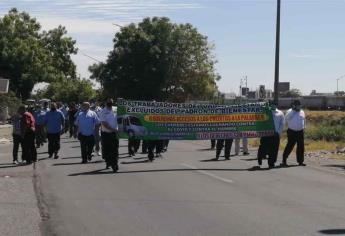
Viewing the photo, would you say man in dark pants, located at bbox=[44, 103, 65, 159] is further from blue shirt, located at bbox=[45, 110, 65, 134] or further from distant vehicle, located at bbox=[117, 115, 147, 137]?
distant vehicle, located at bbox=[117, 115, 147, 137]

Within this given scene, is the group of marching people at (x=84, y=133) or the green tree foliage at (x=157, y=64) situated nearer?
the group of marching people at (x=84, y=133)

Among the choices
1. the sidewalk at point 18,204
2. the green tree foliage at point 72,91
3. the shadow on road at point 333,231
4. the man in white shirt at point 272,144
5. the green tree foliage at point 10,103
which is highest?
the green tree foliage at point 72,91

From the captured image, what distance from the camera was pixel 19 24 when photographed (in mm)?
70312

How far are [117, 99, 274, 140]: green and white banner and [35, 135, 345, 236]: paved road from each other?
1240mm

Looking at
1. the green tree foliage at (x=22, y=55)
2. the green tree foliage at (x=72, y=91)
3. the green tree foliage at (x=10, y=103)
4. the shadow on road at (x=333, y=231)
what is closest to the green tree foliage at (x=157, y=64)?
the green tree foliage at (x=22, y=55)

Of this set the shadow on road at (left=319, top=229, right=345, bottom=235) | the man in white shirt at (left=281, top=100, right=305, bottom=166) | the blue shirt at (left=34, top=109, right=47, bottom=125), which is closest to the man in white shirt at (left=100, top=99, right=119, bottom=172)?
the man in white shirt at (left=281, top=100, right=305, bottom=166)

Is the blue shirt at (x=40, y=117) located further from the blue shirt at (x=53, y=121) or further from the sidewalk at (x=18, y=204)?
the sidewalk at (x=18, y=204)

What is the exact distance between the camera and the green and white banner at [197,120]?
1920 cm

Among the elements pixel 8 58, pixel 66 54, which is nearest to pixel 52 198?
pixel 8 58

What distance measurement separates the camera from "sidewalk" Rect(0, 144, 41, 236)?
9.14m

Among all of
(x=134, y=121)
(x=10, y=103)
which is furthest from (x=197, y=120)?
(x=10, y=103)

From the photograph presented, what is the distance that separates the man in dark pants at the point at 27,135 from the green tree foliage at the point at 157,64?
49.0 m

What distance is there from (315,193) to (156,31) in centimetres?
5911

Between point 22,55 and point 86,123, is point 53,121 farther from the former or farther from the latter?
point 22,55
